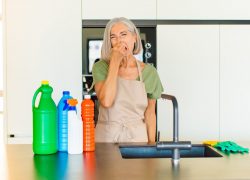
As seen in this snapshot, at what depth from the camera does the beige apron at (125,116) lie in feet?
6.42

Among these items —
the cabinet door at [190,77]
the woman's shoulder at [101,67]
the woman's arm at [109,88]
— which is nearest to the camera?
the woman's arm at [109,88]

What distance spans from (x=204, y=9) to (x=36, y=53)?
1.18 metres

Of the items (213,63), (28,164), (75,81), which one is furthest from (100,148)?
(213,63)

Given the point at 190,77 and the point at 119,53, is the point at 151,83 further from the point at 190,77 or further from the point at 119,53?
the point at 190,77

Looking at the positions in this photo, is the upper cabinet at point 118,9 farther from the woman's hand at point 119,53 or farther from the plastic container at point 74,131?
the plastic container at point 74,131

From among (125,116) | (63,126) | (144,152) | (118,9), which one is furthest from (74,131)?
(118,9)

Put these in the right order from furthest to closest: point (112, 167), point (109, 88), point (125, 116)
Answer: point (125, 116) < point (109, 88) < point (112, 167)

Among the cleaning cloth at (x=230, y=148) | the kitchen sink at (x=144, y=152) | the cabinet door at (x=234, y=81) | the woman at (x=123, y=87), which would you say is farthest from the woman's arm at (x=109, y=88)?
the cabinet door at (x=234, y=81)

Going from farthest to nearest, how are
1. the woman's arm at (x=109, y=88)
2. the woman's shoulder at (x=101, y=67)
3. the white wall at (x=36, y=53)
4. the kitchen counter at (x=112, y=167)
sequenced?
the white wall at (x=36, y=53) → the woman's shoulder at (x=101, y=67) → the woman's arm at (x=109, y=88) → the kitchen counter at (x=112, y=167)

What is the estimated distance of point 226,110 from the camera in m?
2.82

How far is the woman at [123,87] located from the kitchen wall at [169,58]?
2.32 ft

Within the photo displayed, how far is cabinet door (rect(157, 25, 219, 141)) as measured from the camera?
2748mm

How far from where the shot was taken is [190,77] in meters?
2.78

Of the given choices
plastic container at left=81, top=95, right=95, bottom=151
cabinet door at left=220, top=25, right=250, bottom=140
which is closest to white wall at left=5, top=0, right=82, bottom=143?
cabinet door at left=220, top=25, right=250, bottom=140
